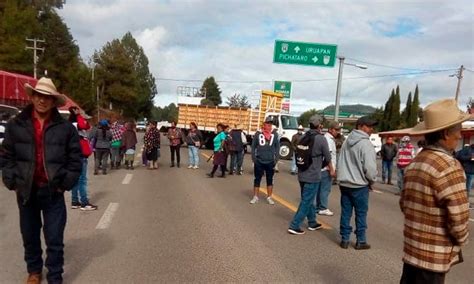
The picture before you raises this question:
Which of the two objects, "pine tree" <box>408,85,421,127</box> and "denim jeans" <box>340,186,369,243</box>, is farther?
"pine tree" <box>408,85,421,127</box>

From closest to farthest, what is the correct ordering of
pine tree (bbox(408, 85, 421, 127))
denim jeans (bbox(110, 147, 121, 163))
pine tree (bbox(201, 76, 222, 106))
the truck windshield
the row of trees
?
denim jeans (bbox(110, 147, 121, 163)), the truck windshield, the row of trees, pine tree (bbox(408, 85, 421, 127)), pine tree (bbox(201, 76, 222, 106))

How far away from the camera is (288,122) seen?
25609 millimetres

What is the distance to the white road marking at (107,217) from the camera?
7.45 m

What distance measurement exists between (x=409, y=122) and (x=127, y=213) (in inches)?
3069

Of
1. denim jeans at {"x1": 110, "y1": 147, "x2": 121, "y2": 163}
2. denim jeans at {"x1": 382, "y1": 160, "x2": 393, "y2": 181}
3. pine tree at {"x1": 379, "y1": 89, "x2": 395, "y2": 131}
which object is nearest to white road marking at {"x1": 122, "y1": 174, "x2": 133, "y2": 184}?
denim jeans at {"x1": 110, "y1": 147, "x2": 121, "y2": 163}

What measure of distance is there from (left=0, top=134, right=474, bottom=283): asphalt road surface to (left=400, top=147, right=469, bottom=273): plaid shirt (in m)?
2.23

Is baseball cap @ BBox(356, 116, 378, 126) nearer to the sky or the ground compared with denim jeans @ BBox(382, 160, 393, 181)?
nearer to the sky

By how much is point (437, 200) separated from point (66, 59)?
226ft

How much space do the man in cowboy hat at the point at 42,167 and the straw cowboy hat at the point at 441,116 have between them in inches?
121

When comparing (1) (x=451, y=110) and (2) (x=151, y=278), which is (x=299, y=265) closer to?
(2) (x=151, y=278)

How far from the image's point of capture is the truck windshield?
2536cm

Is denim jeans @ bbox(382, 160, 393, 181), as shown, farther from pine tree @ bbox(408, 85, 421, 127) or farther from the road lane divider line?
pine tree @ bbox(408, 85, 421, 127)

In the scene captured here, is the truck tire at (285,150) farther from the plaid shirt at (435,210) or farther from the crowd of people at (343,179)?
the plaid shirt at (435,210)

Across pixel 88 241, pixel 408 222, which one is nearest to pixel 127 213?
pixel 88 241
